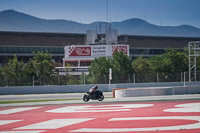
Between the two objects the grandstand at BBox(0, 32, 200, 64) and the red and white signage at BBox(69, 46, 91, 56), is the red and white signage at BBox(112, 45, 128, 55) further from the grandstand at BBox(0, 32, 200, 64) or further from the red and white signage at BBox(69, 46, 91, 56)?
the grandstand at BBox(0, 32, 200, 64)

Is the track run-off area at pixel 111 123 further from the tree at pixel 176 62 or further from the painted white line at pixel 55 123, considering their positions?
the tree at pixel 176 62

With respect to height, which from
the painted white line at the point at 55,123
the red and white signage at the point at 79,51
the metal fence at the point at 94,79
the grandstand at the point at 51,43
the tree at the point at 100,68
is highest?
the grandstand at the point at 51,43

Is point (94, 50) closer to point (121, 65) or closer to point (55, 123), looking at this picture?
point (121, 65)

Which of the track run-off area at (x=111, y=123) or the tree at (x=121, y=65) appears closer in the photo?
the track run-off area at (x=111, y=123)

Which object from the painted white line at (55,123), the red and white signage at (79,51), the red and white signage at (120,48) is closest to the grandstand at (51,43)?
the red and white signage at (120,48)

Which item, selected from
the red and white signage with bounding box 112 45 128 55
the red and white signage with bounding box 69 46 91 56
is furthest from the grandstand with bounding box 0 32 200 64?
the red and white signage with bounding box 69 46 91 56

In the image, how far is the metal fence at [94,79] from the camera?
45.9m

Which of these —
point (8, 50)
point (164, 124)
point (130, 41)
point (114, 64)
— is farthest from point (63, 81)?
point (130, 41)

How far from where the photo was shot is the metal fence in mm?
45875

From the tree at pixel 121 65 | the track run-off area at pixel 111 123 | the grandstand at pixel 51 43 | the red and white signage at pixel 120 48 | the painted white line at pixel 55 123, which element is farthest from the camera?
the grandstand at pixel 51 43

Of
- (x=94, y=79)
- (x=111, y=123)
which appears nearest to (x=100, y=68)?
(x=94, y=79)

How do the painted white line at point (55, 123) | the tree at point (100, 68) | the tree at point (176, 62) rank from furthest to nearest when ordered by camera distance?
the tree at point (176, 62)
the tree at point (100, 68)
the painted white line at point (55, 123)

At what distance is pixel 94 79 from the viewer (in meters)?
49.7

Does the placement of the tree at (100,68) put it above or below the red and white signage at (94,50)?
below
